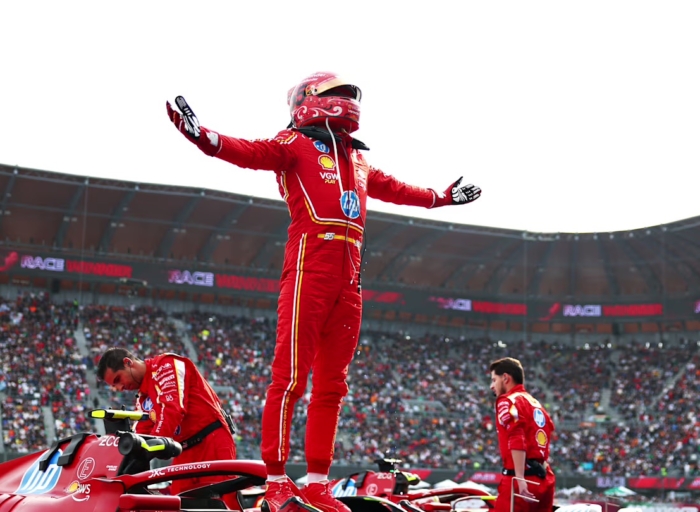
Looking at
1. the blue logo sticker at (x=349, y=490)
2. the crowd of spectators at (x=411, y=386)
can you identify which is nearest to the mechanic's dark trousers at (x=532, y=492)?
the blue logo sticker at (x=349, y=490)

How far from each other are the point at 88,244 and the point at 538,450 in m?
23.6

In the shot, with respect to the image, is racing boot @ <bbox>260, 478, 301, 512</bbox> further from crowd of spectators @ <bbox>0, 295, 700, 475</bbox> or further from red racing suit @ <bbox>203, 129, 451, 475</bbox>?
crowd of spectators @ <bbox>0, 295, 700, 475</bbox>

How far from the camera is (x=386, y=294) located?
31453 mm

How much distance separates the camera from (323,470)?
4.21 meters

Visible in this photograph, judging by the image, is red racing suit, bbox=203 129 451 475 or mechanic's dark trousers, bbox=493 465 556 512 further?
mechanic's dark trousers, bbox=493 465 556 512

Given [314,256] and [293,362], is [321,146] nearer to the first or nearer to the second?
[314,256]

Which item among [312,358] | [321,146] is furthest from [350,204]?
[312,358]

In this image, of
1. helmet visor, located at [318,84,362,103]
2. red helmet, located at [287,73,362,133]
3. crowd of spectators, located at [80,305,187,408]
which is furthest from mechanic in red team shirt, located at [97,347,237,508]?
crowd of spectators, located at [80,305,187,408]

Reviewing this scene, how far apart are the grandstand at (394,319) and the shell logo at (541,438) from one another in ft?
56.3

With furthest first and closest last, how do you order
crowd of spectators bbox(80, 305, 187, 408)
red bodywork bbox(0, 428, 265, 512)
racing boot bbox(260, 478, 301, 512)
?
crowd of spectators bbox(80, 305, 187, 408)
racing boot bbox(260, 478, 301, 512)
red bodywork bbox(0, 428, 265, 512)

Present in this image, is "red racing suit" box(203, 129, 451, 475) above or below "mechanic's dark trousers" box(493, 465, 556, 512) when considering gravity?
above

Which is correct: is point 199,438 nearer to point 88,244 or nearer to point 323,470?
point 323,470

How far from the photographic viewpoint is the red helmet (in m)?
4.59

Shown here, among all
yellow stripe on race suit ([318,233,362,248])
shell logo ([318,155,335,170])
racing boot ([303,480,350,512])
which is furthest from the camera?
shell logo ([318,155,335,170])
